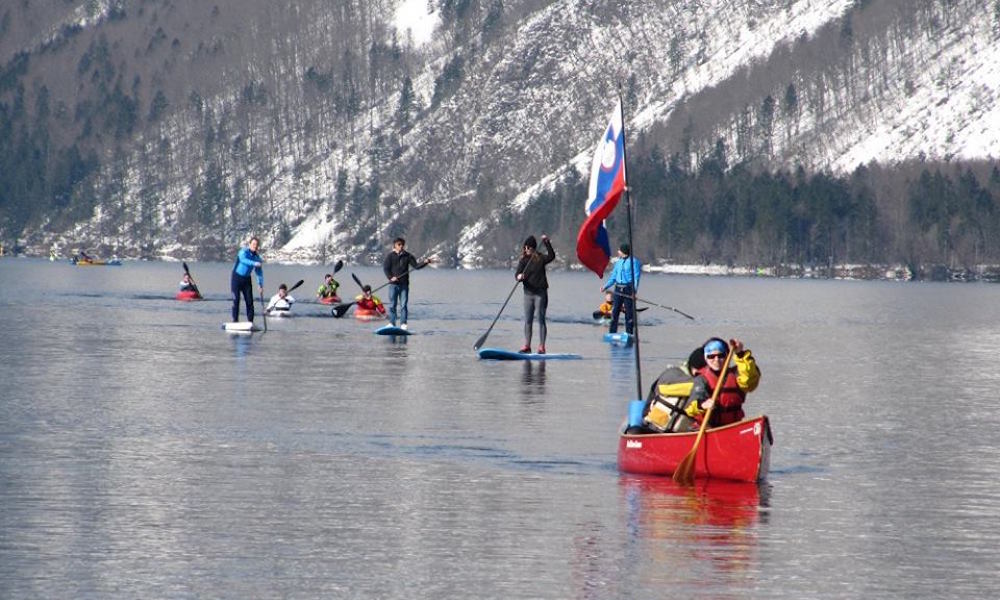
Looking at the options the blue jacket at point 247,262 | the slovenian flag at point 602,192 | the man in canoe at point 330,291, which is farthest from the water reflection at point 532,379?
the man in canoe at point 330,291

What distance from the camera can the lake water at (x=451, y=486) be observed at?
14.6 metres

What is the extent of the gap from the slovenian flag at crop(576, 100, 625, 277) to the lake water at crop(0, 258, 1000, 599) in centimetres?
252

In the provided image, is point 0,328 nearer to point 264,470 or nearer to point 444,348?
point 444,348

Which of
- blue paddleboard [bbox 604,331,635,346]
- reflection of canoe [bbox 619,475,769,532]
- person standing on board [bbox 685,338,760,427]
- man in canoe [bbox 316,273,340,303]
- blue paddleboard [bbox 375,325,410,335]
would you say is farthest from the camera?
man in canoe [bbox 316,273,340,303]

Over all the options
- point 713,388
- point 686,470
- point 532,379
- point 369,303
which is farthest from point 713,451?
point 369,303

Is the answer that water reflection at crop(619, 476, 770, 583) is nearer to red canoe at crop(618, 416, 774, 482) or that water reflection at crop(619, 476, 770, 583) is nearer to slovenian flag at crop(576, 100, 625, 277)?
red canoe at crop(618, 416, 774, 482)

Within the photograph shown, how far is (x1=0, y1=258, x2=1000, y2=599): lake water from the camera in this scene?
14555 mm

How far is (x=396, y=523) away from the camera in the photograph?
17.0 m

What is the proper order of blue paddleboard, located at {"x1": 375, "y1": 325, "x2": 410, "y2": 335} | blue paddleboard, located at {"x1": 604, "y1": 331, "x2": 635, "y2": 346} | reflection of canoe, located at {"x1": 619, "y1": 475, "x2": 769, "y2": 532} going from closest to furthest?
reflection of canoe, located at {"x1": 619, "y1": 475, "x2": 769, "y2": 532} < blue paddleboard, located at {"x1": 604, "y1": 331, "x2": 635, "y2": 346} < blue paddleboard, located at {"x1": 375, "y1": 325, "x2": 410, "y2": 335}

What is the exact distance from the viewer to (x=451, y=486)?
64.1ft

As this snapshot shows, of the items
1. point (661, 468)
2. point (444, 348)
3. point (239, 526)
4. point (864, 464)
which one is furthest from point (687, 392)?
point (444, 348)

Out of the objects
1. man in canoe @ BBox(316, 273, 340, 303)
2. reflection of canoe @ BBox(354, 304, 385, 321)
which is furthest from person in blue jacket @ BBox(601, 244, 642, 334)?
man in canoe @ BBox(316, 273, 340, 303)

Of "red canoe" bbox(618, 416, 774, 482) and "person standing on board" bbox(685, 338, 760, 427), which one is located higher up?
"person standing on board" bbox(685, 338, 760, 427)

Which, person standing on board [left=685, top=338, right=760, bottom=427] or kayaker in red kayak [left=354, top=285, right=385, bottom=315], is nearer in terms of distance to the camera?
person standing on board [left=685, top=338, right=760, bottom=427]
